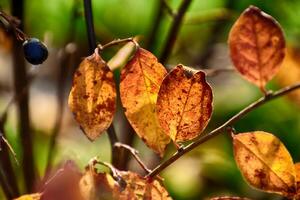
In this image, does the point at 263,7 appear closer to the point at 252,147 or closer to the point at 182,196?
the point at 182,196

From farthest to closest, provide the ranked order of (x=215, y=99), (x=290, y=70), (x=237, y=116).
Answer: (x=215, y=99) < (x=290, y=70) < (x=237, y=116)

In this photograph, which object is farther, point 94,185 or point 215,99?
point 215,99

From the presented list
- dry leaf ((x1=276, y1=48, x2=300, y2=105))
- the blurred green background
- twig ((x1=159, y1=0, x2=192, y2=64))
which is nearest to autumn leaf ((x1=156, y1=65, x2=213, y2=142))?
twig ((x1=159, y1=0, x2=192, y2=64))

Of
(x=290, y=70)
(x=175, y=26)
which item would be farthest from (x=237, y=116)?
(x=290, y=70)

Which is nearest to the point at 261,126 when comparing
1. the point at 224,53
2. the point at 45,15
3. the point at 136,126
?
the point at 224,53

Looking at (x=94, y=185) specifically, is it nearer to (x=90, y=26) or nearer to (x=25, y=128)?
(x=90, y=26)

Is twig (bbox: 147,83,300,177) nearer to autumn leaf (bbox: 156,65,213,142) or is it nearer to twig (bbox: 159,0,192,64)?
autumn leaf (bbox: 156,65,213,142)

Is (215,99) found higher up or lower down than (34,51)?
lower down
